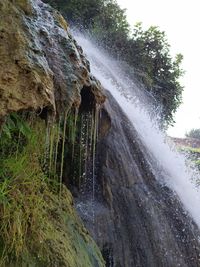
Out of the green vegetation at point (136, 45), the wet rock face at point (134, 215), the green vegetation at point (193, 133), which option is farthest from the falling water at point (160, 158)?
the green vegetation at point (193, 133)

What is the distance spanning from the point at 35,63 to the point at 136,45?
13.1m

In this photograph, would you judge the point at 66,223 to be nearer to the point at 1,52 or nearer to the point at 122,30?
the point at 1,52

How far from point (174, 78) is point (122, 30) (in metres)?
2.73

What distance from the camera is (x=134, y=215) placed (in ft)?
21.0

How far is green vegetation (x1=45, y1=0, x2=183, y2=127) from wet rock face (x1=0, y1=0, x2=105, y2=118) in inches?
415

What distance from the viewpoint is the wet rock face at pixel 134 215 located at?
599 cm

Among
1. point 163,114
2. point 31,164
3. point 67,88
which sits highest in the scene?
point 67,88

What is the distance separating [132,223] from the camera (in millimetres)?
6281

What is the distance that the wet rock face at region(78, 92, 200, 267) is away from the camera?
→ 599 centimetres

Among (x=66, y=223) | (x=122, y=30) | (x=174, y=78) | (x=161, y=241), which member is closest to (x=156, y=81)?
(x=174, y=78)

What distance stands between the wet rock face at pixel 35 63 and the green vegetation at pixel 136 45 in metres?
10.5

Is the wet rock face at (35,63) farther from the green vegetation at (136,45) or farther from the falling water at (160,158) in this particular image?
the green vegetation at (136,45)

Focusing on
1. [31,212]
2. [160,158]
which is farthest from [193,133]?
[31,212]

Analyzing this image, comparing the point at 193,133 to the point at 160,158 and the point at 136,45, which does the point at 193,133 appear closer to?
the point at 136,45
